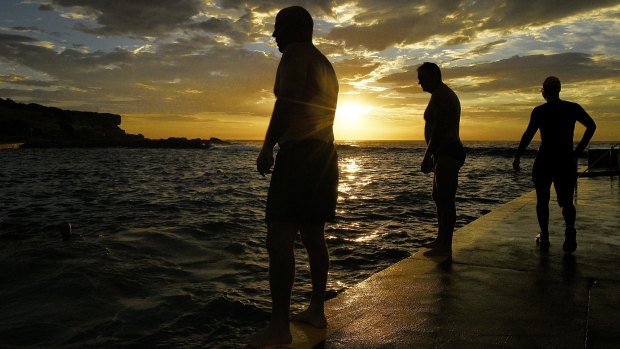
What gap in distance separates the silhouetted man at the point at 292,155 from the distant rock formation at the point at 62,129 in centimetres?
7110

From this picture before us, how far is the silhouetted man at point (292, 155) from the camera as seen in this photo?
2656 mm

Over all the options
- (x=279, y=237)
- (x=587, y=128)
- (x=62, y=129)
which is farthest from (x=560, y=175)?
(x=62, y=129)

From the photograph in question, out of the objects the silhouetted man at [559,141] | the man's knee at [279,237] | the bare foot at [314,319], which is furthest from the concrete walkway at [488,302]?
the silhouetted man at [559,141]

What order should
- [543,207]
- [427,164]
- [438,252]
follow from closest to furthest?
1. [438,252]
2. [427,164]
3. [543,207]

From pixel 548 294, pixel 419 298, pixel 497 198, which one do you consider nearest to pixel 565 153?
pixel 548 294

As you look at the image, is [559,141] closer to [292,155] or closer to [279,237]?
[292,155]

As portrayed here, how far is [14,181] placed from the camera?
17.8 metres

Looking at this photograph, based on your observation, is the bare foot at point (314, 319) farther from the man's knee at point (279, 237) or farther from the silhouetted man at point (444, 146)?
the silhouetted man at point (444, 146)

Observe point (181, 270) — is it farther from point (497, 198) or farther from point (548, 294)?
point (497, 198)

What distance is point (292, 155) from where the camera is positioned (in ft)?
8.87

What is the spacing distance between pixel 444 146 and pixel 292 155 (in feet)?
8.40

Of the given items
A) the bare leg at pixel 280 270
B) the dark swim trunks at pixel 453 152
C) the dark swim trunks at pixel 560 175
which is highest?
the dark swim trunks at pixel 453 152

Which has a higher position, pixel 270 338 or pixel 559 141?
pixel 559 141

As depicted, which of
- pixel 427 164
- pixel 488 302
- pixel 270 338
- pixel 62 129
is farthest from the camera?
pixel 62 129
